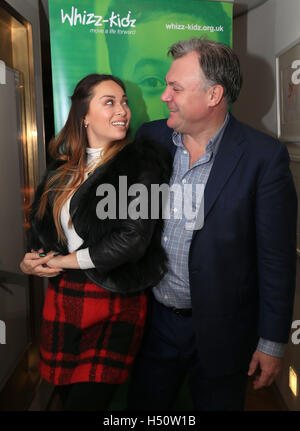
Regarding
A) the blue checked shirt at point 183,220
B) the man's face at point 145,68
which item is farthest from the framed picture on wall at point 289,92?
the blue checked shirt at point 183,220

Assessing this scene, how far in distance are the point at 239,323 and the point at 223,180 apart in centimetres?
60

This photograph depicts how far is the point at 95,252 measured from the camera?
1.41m

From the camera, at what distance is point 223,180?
1.48 metres

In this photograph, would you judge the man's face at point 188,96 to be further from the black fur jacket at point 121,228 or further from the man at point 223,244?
the black fur jacket at point 121,228

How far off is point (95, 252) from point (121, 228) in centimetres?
13

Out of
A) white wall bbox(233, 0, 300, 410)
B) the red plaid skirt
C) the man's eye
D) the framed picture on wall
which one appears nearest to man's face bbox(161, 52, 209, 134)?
the man's eye

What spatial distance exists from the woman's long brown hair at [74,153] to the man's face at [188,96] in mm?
243

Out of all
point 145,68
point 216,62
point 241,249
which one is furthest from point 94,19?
point 241,249

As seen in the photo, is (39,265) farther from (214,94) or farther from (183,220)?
(214,94)

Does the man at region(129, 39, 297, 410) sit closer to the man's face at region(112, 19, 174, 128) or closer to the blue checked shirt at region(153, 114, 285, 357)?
the blue checked shirt at region(153, 114, 285, 357)

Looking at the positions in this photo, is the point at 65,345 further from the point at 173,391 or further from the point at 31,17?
the point at 31,17

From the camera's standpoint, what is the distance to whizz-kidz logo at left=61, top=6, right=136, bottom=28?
2.02m

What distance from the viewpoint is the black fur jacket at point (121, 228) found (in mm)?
1404
